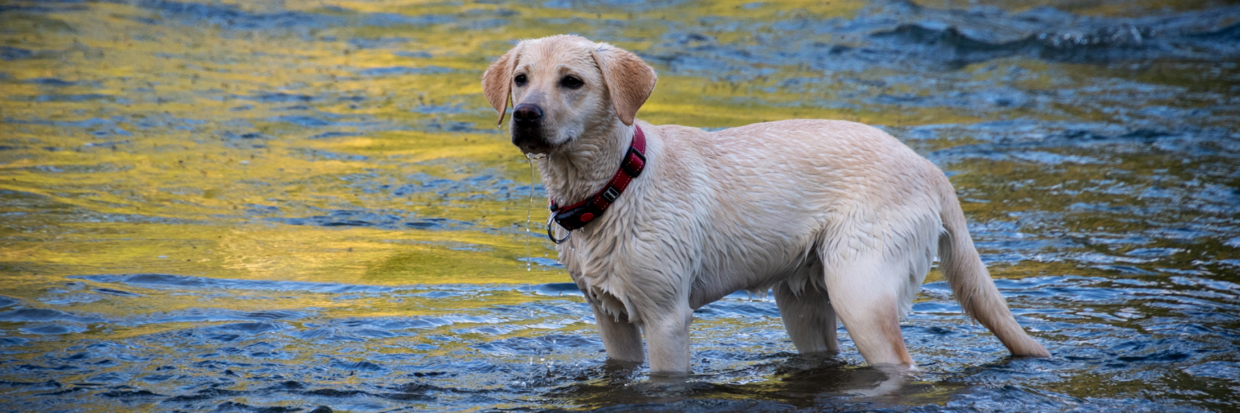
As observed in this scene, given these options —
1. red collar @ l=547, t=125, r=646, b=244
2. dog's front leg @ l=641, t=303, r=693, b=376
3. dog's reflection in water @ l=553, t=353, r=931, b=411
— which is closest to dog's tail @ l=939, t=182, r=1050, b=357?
dog's reflection in water @ l=553, t=353, r=931, b=411

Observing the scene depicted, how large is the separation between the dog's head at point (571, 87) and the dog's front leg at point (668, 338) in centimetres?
107

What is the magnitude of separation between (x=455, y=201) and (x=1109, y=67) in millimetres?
13808

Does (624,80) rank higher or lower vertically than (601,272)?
higher

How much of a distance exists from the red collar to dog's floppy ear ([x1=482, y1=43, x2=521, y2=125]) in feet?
2.02

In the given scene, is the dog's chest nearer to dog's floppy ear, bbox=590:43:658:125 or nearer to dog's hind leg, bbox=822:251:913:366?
dog's floppy ear, bbox=590:43:658:125

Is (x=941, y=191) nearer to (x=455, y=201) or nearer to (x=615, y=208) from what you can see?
(x=615, y=208)

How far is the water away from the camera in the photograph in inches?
253

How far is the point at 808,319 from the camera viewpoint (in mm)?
6973

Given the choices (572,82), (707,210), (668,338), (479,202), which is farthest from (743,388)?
(479,202)

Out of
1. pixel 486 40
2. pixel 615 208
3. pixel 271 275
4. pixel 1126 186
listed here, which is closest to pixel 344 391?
pixel 615 208

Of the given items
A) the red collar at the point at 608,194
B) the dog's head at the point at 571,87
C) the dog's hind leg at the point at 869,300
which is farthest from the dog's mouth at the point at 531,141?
the dog's hind leg at the point at 869,300

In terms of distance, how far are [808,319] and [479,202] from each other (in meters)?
5.73

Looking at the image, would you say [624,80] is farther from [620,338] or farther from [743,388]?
[743,388]

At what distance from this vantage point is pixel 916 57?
834 inches
